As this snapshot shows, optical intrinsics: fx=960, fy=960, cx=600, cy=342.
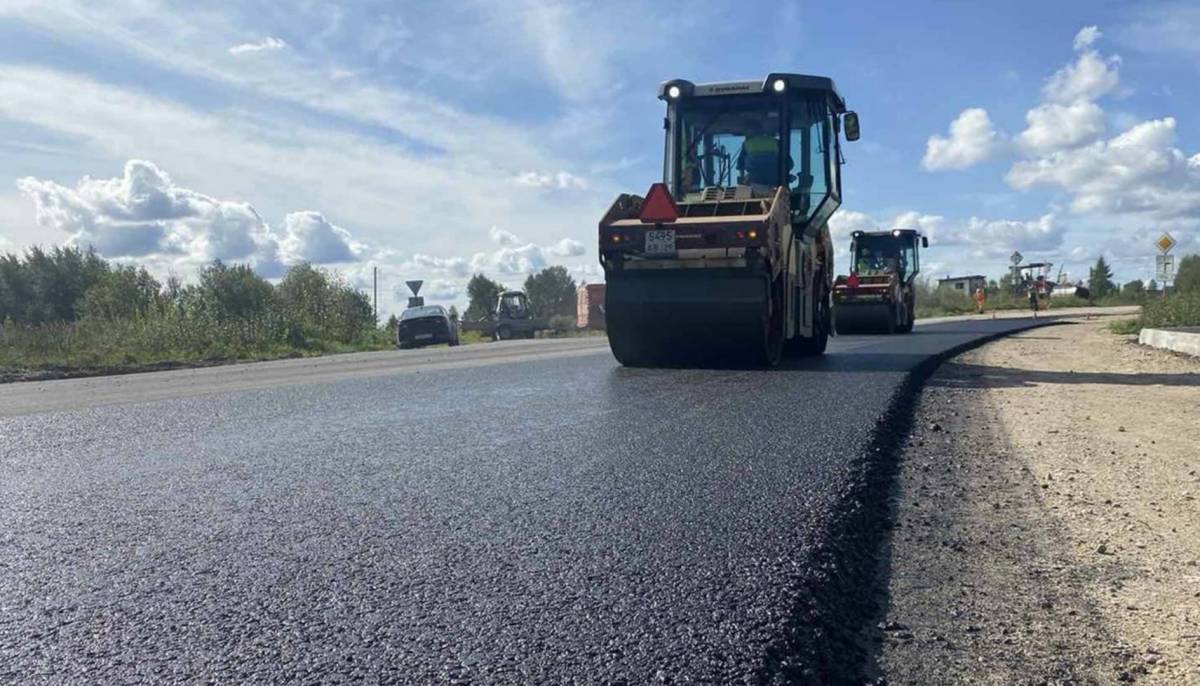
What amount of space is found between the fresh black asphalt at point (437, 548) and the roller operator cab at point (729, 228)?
2.96 m

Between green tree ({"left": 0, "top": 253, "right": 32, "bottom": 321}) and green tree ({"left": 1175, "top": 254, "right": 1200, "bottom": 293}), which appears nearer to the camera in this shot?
green tree ({"left": 1175, "top": 254, "right": 1200, "bottom": 293})

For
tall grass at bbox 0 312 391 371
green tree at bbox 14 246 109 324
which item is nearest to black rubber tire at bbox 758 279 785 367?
tall grass at bbox 0 312 391 371

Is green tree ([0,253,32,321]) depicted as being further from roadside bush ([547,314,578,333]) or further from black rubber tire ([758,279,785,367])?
black rubber tire ([758,279,785,367])

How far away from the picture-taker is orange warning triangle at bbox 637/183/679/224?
29.3 feet

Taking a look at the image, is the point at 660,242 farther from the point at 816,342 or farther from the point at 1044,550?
the point at 1044,550

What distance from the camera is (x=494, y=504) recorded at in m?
3.48

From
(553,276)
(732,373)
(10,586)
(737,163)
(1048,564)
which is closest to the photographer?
(10,586)

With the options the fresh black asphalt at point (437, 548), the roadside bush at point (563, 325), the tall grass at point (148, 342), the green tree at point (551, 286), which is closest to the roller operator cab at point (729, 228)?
the fresh black asphalt at point (437, 548)

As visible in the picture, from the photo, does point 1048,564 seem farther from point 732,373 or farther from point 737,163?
point 737,163

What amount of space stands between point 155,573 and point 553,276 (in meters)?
125

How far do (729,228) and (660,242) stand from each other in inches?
26.3

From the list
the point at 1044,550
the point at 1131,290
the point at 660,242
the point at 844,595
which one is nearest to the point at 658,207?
the point at 660,242

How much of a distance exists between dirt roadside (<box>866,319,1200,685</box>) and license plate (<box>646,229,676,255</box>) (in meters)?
2.76

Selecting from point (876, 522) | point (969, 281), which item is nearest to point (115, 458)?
point (876, 522)
